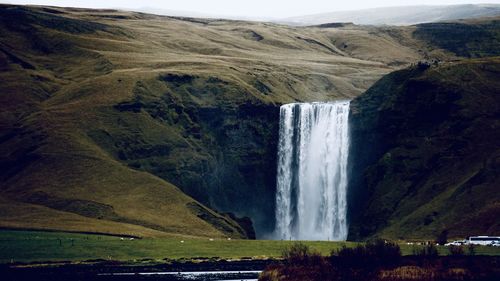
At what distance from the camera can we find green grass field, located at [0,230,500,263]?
153750 mm

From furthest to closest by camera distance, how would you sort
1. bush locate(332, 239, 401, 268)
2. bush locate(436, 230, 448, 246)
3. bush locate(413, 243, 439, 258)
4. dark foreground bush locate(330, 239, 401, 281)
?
bush locate(436, 230, 448, 246), bush locate(413, 243, 439, 258), bush locate(332, 239, 401, 268), dark foreground bush locate(330, 239, 401, 281)

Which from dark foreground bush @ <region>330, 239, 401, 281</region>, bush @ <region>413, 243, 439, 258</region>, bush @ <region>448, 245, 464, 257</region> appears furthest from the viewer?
bush @ <region>448, 245, 464, 257</region>

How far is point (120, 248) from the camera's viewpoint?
15825 cm

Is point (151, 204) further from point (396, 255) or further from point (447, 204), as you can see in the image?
point (396, 255)

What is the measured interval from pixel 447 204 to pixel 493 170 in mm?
9535

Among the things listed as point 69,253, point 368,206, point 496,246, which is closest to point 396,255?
point 496,246

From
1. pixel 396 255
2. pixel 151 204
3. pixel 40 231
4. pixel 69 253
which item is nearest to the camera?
pixel 396 255

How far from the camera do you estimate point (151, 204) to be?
631ft

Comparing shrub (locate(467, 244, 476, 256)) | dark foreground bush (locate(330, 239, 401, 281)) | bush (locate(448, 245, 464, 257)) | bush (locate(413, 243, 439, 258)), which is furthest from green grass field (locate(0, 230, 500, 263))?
dark foreground bush (locate(330, 239, 401, 281))

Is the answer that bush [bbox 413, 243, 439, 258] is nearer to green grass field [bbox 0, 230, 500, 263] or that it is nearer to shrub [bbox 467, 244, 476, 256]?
green grass field [bbox 0, 230, 500, 263]

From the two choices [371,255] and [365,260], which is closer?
[365,260]

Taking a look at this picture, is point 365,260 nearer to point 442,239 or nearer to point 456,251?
point 456,251

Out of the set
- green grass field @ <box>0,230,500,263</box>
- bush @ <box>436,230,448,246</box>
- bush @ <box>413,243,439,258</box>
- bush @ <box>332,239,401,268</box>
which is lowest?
green grass field @ <box>0,230,500,263</box>

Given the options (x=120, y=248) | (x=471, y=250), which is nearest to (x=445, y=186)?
(x=471, y=250)
